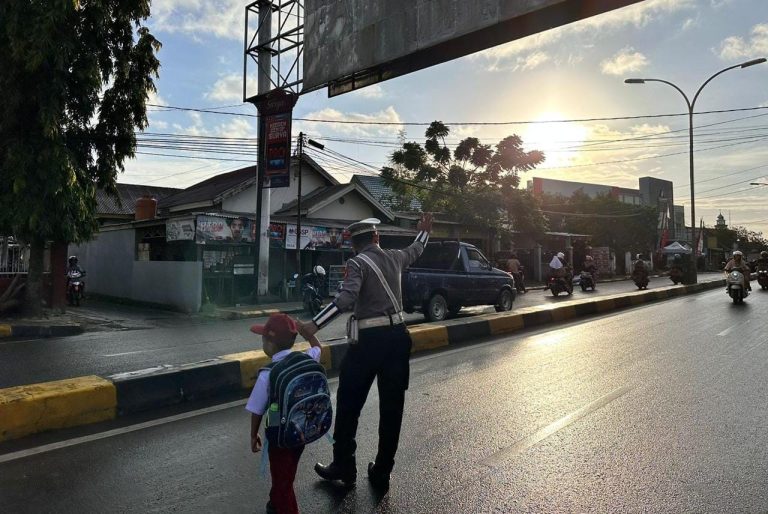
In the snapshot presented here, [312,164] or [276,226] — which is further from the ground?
[312,164]

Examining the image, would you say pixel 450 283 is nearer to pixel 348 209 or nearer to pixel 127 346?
pixel 127 346

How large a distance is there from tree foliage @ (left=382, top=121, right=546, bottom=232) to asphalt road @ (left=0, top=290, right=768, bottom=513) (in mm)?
20241

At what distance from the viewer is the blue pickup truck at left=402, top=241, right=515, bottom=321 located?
12.1 meters

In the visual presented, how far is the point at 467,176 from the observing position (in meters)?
28.0

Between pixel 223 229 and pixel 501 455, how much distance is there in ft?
48.2

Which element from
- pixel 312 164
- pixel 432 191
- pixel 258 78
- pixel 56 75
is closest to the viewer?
pixel 56 75

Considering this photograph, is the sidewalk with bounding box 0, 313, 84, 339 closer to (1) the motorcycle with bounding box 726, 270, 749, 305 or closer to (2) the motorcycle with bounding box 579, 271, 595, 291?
(1) the motorcycle with bounding box 726, 270, 749, 305

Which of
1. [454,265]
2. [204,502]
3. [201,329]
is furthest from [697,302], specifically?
[204,502]

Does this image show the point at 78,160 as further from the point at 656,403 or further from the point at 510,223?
the point at 510,223

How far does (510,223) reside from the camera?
1141 inches

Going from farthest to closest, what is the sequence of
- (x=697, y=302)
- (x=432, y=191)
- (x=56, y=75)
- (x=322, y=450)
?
(x=432, y=191)
(x=697, y=302)
(x=56, y=75)
(x=322, y=450)

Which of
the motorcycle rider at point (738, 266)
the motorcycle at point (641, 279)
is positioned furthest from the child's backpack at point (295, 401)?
the motorcycle at point (641, 279)

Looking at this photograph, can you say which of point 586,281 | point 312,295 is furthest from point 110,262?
point 586,281

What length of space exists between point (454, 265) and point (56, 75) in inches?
372
